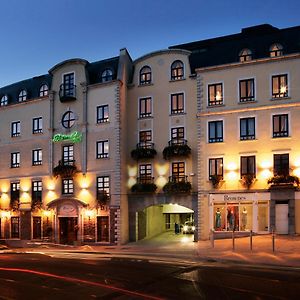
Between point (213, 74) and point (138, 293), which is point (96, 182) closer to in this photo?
point (213, 74)

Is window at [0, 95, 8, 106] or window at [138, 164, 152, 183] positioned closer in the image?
window at [138, 164, 152, 183]

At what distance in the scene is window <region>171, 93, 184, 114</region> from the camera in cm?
3553

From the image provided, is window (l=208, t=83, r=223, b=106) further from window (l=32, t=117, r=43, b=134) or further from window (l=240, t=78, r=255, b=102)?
window (l=32, t=117, r=43, b=134)

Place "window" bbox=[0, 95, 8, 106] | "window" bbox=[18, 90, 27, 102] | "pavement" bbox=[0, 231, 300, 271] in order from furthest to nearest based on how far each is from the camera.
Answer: "window" bbox=[0, 95, 8, 106] < "window" bbox=[18, 90, 27, 102] < "pavement" bbox=[0, 231, 300, 271]

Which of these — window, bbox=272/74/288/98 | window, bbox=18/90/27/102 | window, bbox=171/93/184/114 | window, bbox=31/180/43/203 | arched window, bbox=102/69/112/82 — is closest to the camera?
window, bbox=272/74/288/98

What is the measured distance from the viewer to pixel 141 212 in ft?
123

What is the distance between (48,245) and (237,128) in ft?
61.2

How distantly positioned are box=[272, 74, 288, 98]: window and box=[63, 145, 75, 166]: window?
1800 cm

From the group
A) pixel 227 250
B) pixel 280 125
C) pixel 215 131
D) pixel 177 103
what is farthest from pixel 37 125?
pixel 227 250

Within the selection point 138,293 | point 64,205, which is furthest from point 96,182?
point 138,293

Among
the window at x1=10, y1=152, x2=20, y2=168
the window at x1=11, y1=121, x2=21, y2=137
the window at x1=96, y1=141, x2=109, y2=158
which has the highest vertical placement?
the window at x1=11, y1=121, x2=21, y2=137

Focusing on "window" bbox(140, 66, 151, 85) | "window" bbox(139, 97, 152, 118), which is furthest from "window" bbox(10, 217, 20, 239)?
"window" bbox(140, 66, 151, 85)

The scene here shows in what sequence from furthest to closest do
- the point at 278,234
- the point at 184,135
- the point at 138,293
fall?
1. the point at 184,135
2. the point at 278,234
3. the point at 138,293

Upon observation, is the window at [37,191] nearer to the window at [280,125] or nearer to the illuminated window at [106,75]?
the illuminated window at [106,75]
